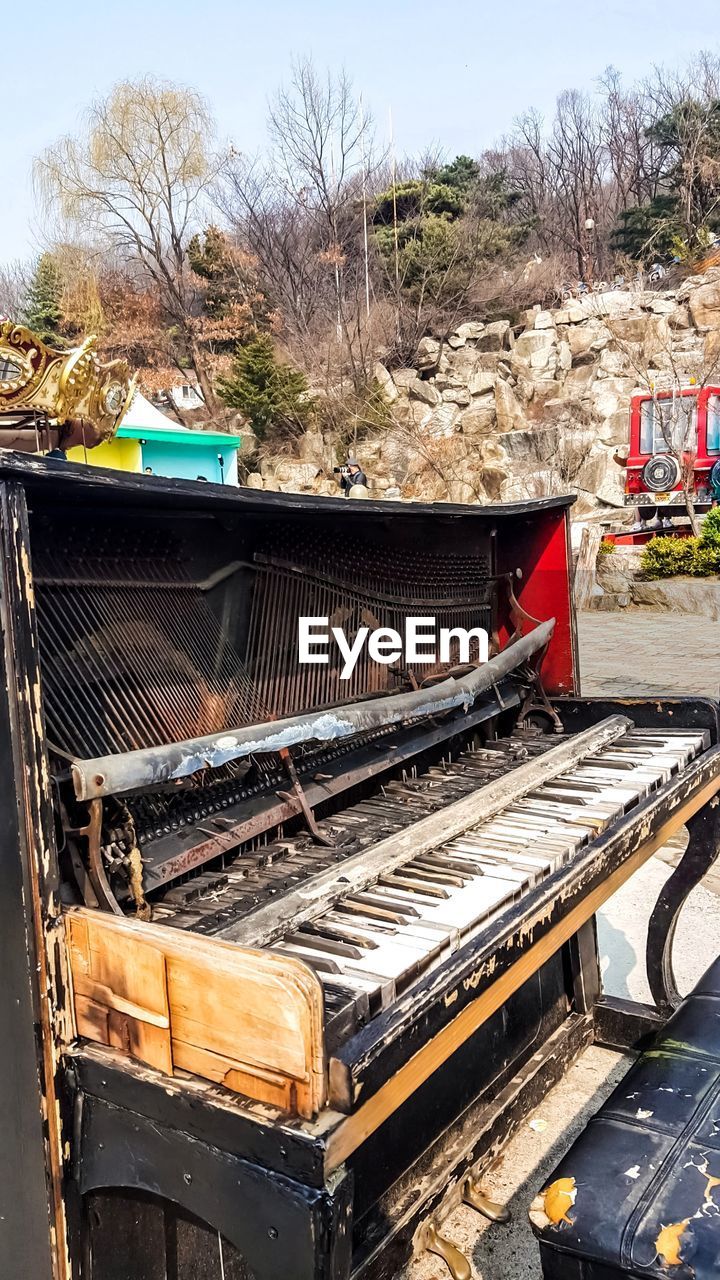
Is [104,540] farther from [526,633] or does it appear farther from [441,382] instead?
[441,382]

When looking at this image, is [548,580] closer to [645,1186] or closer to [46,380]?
[645,1186]

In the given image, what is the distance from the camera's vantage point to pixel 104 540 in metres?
1.98

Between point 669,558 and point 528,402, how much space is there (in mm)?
16755

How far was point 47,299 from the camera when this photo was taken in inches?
1216

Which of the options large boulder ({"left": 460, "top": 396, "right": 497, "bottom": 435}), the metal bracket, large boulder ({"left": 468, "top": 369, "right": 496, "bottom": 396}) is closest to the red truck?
large boulder ({"left": 460, "top": 396, "right": 497, "bottom": 435})

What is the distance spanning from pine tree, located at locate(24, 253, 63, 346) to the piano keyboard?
3018 cm

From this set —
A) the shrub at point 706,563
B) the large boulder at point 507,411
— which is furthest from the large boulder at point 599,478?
the shrub at point 706,563

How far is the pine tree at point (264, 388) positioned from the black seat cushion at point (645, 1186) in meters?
26.8

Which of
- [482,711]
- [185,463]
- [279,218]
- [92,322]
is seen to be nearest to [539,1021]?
[482,711]

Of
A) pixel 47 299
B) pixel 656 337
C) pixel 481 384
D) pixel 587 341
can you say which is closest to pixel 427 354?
pixel 481 384

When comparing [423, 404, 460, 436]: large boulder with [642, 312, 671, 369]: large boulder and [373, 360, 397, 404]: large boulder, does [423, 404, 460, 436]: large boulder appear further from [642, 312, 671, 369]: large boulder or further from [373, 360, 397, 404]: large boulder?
[642, 312, 671, 369]: large boulder

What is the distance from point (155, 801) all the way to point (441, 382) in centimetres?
3141

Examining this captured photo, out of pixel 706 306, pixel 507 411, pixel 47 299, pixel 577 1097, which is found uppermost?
pixel 47 299

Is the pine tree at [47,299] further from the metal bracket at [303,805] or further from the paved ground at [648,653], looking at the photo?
the metal bracket at [303,805]
